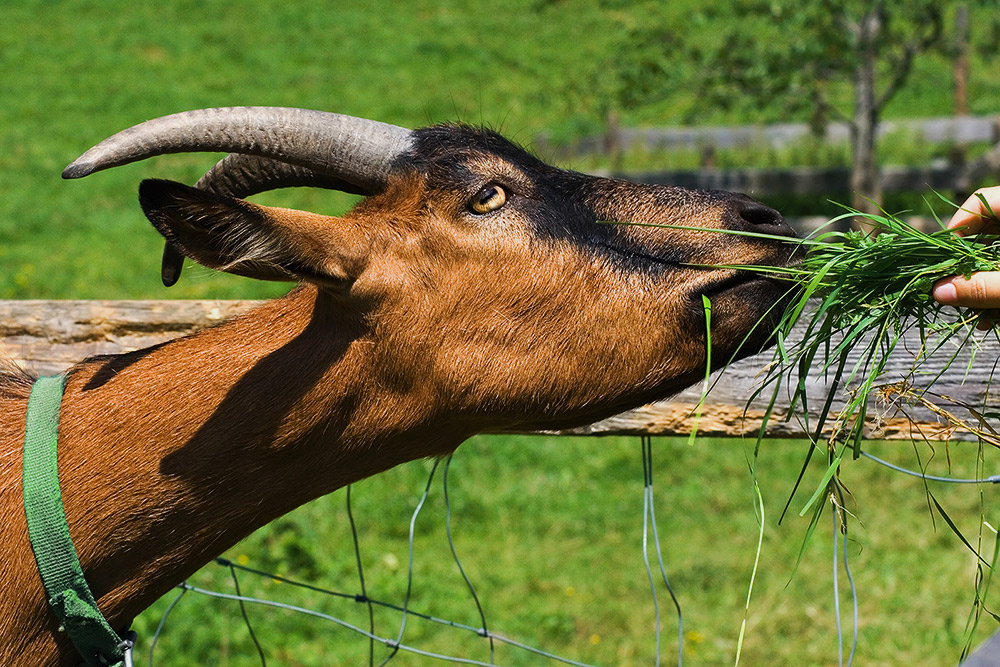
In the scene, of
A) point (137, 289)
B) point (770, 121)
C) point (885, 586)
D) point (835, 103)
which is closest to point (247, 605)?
point (885, 586)

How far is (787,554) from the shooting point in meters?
5.61

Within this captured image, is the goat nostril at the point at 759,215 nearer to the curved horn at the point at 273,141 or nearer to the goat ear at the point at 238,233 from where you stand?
the curved horn at the point at 273,141

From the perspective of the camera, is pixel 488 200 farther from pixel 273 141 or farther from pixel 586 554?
pixel 586 554

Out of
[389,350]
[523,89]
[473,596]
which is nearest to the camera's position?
[389,350]

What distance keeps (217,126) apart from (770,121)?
12.4 m

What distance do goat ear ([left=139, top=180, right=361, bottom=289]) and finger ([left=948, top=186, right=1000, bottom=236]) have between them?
1.41 metres

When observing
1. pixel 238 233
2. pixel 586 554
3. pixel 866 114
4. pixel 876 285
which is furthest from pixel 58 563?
pixel 866 114

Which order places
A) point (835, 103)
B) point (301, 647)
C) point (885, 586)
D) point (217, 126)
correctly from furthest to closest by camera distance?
point (835, 103), point (885, 586), point (301, 647), point (217, 126)

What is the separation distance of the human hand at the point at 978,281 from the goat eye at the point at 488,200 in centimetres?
102

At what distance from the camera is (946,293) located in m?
2.11

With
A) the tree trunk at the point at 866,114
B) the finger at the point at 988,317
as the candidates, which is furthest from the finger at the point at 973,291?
the tree trunk at the point at 866,114

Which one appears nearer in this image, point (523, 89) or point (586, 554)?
point (586, 554)

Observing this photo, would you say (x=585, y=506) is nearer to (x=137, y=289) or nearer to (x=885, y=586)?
(x=885, y=586)

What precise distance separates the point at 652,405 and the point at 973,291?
1.11m
